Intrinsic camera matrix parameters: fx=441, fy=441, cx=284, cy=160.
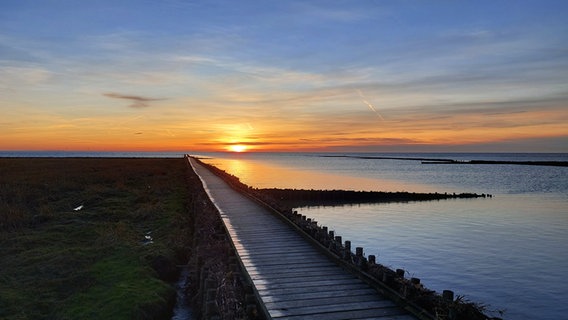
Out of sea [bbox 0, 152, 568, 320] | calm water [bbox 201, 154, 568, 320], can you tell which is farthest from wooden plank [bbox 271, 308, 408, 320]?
calm water [bbox 201, 154, 568, 320]

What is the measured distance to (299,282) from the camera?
10.2 m

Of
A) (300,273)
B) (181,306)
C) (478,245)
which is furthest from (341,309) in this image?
(478,245)

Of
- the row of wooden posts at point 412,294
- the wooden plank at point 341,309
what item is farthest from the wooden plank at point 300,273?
the wooden plank at point 341,309

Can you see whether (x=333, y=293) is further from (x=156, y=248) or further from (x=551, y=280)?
(x=551, y=280)

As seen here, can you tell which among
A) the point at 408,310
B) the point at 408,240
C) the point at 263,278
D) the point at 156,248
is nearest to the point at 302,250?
the point at 263,278

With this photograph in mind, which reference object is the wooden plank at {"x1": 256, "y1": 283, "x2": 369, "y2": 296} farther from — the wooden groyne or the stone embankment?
the stone embankment

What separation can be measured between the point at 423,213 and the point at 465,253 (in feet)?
47.1

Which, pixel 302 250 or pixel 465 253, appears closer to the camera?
pixel 302 250

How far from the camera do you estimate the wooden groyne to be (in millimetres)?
8195

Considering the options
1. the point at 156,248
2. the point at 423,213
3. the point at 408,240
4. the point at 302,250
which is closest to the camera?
the point at 302,250

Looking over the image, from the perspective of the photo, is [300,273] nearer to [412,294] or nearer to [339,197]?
[412,294]

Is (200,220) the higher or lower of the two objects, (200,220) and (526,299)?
the higher

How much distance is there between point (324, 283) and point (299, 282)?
0.58 meters

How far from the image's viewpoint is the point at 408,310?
8344 millimetres
